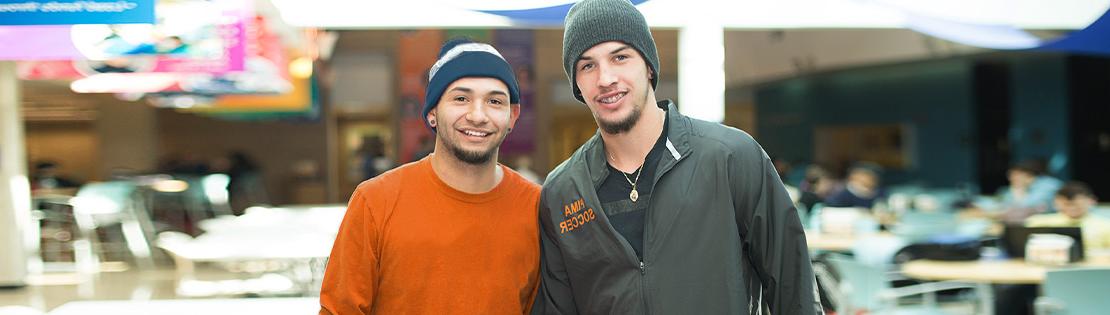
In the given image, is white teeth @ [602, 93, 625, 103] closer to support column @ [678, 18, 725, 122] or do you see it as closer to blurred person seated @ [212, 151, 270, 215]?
support column @ [678, 18, 725, 122]

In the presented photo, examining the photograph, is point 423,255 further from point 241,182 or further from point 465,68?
point 241,182

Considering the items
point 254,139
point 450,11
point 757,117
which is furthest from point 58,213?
point 757,117

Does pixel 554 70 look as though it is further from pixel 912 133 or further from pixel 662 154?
pixel 662 154

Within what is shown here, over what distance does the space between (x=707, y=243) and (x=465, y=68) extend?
70 cm

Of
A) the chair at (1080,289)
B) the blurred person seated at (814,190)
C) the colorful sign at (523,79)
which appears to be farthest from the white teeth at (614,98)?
the colorful sign at (523,79)

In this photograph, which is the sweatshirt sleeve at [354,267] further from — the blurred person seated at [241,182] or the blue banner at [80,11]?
the blurred person seated at [241,182]

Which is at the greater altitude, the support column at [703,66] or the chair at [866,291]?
the support column at [703,66]

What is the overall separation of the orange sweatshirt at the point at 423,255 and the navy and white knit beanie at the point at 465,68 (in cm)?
22

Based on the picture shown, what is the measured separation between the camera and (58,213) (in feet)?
36.6

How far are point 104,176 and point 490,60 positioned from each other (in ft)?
52.9

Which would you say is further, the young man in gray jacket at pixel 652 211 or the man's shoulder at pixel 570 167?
the man's shoulder at pixel 570 167

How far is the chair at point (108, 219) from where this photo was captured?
9.94m

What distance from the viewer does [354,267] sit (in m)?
2.15

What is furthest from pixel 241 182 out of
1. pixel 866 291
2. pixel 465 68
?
pixel 465 68
